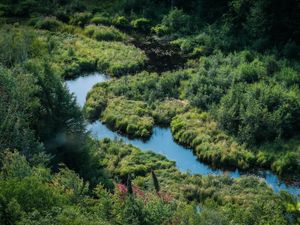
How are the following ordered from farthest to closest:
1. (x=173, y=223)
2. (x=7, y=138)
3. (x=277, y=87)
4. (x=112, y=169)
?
1. (x=277, y=87)
2. (x=112, y=169)
3. (x=7, y=138)
4. (x=173, y=223)

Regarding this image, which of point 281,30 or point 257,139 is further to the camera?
point 281,30

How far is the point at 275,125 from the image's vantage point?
4169 cm

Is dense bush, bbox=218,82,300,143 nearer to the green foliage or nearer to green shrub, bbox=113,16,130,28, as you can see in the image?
the green foliage

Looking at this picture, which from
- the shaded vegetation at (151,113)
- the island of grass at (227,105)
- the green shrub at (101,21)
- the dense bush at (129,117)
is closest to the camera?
the shaded vegetation at (151,113)

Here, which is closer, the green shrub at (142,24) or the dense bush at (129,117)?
the dense bush at (129,117)

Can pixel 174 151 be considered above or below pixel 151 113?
below

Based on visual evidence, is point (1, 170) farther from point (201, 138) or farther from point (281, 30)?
point (281, 30)

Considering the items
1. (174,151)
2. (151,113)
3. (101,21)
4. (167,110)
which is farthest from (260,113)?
(101,21)

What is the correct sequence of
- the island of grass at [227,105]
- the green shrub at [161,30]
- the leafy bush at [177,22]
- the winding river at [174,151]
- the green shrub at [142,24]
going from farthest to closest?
the green shrub at [142,24]
the green shrub at [161,30]
the leafy bush at [177,22]
the island of grass at [227,105]
the winding river at [174,151]

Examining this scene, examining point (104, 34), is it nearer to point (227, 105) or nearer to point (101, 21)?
point (101, 21)

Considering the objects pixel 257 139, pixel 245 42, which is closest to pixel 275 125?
pixel 257 139

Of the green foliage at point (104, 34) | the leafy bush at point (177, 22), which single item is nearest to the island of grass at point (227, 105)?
the leafy bush at point (177, 22)

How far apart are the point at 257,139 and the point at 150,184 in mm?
9910

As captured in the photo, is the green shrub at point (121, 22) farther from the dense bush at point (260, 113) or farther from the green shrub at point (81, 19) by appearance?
the dense bush at point (260, 113)
